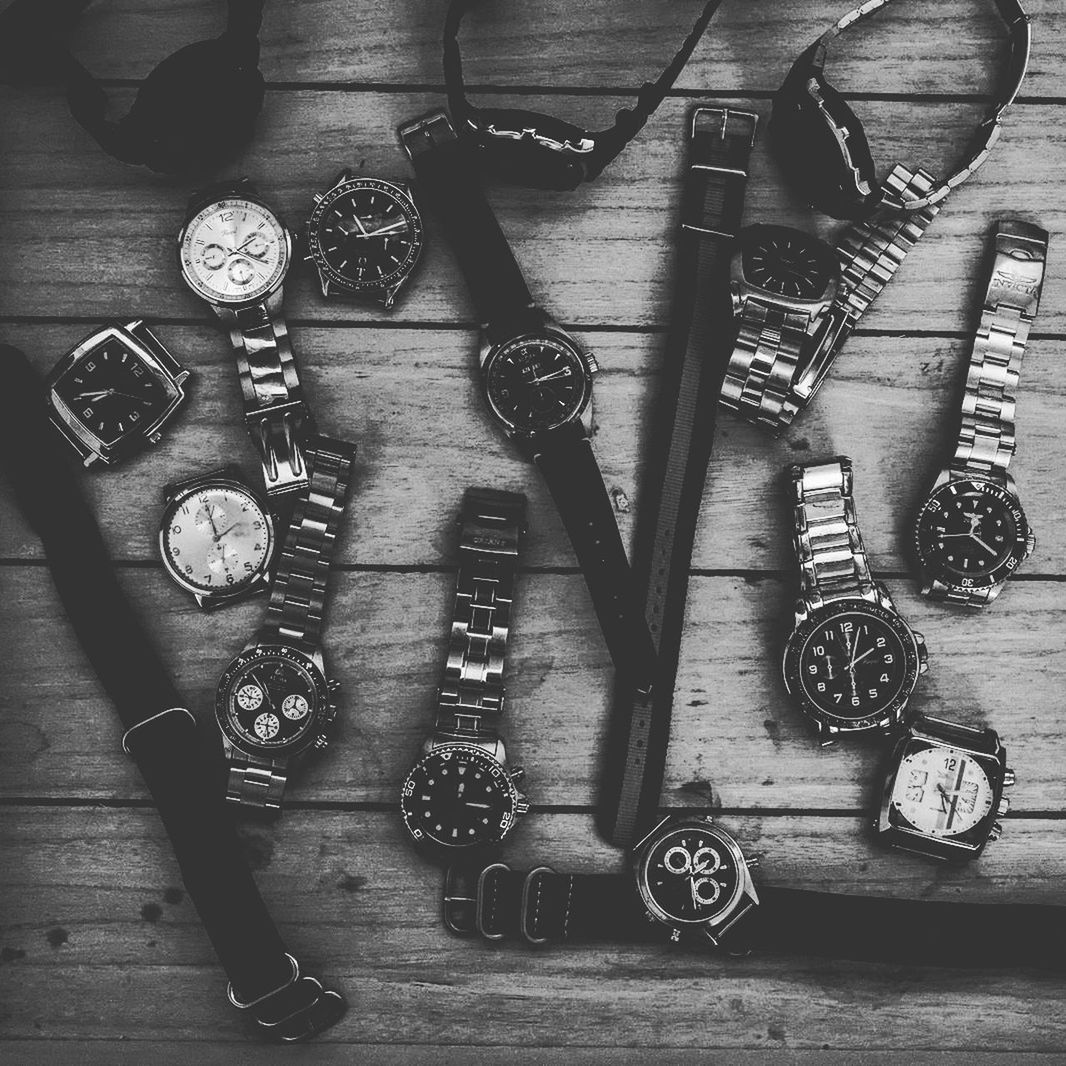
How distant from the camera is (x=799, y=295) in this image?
96.0 inches

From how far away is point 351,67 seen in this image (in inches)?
102

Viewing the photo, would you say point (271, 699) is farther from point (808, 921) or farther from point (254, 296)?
point (808, 921)

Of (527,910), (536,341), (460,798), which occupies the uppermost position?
(536,341)

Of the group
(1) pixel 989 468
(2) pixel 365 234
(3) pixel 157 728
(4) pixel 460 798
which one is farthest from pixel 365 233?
(1) pixel 989 468

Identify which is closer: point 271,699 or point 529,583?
point 271,699

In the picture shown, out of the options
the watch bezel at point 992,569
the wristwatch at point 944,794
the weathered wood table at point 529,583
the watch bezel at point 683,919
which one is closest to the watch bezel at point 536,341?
the weathered wood table at point 529,583

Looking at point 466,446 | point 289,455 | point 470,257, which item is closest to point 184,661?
point 289,455

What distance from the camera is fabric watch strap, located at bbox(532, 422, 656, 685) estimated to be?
2520mm

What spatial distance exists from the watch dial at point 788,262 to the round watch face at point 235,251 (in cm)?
133

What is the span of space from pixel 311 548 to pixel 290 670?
14.1 inches

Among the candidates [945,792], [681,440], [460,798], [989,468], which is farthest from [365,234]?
[945,792]

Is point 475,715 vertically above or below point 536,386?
below

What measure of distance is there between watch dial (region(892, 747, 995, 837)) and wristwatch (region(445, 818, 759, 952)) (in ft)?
1.65

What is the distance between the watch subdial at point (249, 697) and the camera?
2.52m
